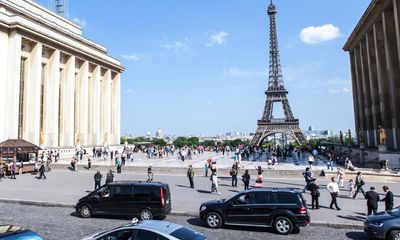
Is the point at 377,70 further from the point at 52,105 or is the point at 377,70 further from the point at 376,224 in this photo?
the point at 52,105

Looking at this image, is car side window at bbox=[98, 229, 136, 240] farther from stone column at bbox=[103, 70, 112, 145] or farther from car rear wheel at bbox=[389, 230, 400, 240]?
stone column at bbox=[103, 70, 112, 145]

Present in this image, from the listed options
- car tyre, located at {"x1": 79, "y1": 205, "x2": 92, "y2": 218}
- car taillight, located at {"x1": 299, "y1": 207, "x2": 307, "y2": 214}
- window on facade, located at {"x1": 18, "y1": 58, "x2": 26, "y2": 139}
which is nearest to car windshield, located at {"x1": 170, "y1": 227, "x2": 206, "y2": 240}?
car taillight, located at {"x1": 299, "y1": 207, "x2": 307, "y2": 214}

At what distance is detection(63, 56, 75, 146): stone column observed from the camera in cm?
5488

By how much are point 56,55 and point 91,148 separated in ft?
55.4

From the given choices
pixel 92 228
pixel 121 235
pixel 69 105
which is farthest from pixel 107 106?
pixel 121 235

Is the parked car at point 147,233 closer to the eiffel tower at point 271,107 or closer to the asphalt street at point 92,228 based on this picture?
the asphalt street at point 92,228

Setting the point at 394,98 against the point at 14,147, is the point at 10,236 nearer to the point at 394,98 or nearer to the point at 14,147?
the point at 14,147

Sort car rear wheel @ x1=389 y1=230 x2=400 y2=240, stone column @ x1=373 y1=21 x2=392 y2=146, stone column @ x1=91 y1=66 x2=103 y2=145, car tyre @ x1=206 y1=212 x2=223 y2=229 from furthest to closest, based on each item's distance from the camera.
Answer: stone column @ x1=91 y1=66 x2=103 y2=145, stone column @ x1=373 y1=21 x2=392 y2=146, car tyre @ x1=206 y1=212 x2=223 y2=229, car rear wheel @ x1=389 y1=230 x2=400 y2=240

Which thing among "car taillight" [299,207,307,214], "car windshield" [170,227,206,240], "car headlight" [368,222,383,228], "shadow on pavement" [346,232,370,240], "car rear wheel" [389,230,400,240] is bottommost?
"shadow on pavement" [346,232,370,240]

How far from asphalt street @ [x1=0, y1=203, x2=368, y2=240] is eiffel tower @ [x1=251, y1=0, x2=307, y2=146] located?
65.7m

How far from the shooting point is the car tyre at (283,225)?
1201 centimetres

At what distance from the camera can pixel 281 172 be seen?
28.8 meters

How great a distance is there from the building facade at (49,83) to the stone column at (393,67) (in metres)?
43.9

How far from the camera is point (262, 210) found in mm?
12430
